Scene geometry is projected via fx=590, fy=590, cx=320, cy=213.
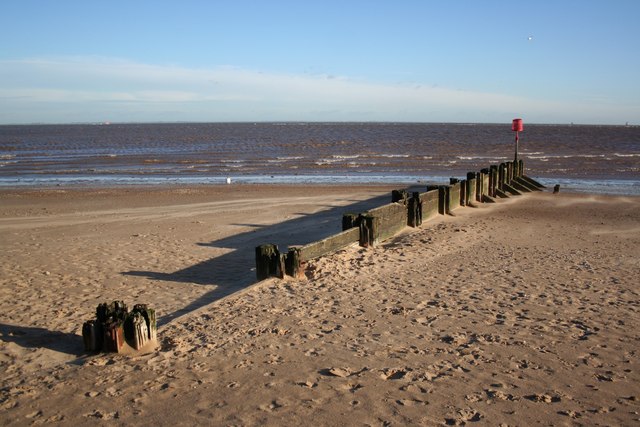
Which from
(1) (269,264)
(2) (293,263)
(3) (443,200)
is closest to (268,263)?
(1) (269,264)

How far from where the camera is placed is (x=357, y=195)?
62.5 ft

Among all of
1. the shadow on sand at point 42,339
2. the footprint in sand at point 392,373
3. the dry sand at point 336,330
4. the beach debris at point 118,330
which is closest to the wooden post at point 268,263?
the dry sand at point 336,330

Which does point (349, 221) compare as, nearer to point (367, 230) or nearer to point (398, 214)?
point (367, 230)

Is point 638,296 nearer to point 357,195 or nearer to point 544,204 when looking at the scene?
point 544,204

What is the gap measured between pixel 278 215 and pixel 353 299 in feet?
25.3

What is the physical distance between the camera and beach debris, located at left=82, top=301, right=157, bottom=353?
5.47 meters

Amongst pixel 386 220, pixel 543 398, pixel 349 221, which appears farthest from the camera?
pixel 386 220

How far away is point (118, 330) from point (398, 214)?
7.08 m

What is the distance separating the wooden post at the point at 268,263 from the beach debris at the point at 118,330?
94.7 inches

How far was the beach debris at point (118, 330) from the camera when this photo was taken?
18.0 ft

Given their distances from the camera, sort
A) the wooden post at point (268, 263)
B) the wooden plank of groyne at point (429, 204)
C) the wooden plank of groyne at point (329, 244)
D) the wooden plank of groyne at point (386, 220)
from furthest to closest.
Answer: the wooden plank of groyne at point (429, 204) < the wooden plank of groyne at point (386, 220) < the wooden plank of groyne at point (329, 244) < the wooden post at point (268, 263)

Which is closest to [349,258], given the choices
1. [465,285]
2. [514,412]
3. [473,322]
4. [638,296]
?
[465,285]

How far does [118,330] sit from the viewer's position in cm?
546

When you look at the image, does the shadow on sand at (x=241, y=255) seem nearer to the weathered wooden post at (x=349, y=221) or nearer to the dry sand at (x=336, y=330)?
the dry sand at (x=336, y=330)
